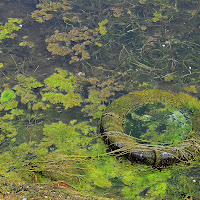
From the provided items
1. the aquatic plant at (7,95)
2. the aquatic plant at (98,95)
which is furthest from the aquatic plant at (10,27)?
the aquatic plant at (98,95)

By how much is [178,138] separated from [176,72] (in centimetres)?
112

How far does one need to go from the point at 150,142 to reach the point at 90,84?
3.75 ft

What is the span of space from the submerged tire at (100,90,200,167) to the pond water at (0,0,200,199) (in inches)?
2.2

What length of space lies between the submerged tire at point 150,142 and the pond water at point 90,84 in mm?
56

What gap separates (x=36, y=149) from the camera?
3.51 metres

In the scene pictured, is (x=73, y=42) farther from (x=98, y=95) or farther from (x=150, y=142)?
(x=150, y=142)

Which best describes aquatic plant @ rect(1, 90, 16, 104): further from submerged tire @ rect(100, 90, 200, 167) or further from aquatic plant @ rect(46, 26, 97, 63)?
submerged tire @ rect(100, 90, 200, 167)

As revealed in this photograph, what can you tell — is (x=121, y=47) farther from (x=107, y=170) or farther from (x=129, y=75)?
(x=107, y=170)

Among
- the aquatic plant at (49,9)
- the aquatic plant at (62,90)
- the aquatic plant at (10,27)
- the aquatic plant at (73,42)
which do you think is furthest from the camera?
the aquatic plant at (49,9)

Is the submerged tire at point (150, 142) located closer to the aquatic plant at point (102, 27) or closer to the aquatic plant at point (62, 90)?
the aquatic plant at point (62, 90)

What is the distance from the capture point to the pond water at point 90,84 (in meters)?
3.26

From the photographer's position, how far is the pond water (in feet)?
10.7

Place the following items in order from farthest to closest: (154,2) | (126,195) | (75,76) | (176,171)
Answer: (154,2) < (75,76) < (176,171) < (126,195)

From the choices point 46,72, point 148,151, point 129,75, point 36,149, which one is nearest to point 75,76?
point 46,72
